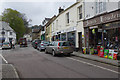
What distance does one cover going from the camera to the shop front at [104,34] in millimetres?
11152

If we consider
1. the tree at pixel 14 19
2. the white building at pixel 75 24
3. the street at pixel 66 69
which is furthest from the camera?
the tree at pixel 14 19

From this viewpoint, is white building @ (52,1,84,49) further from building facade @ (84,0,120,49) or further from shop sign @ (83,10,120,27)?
shop sign @ (83,10,120,27)

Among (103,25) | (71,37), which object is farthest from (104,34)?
(71,37)

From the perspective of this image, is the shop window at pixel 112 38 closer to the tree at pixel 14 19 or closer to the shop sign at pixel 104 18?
the shop sign at pixel 104 18

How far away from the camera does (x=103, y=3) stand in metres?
12.8

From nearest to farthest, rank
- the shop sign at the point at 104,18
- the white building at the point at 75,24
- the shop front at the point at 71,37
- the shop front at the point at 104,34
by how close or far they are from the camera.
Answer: the shop sign at the point at 104,18 → the shop front at the point at 104,34 → the white building at the point at 75,24 → the shop front at the point at 71,37

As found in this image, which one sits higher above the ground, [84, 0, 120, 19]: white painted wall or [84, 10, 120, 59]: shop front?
[84, 0, 120, 19]: white painted wall

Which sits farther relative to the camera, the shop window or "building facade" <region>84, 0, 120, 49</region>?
"building facade" <region>84, 0, 120, 49</region>

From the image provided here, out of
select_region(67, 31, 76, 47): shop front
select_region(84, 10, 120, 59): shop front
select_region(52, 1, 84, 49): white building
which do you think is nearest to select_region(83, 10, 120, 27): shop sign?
select_region(84, 10, 120, 59): shop front

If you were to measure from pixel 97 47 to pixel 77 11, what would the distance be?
20.0ft

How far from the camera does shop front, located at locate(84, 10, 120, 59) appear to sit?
11.2 metres

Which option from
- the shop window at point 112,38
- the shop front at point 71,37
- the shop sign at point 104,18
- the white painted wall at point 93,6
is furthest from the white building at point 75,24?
the shop window at point 112,38

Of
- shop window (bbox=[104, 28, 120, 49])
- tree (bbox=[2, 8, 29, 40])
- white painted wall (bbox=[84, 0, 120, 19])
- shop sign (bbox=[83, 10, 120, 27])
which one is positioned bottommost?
shop window (bbox=[104, 28, 120, 49])

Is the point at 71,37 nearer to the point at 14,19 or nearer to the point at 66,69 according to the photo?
the point at 66,69
